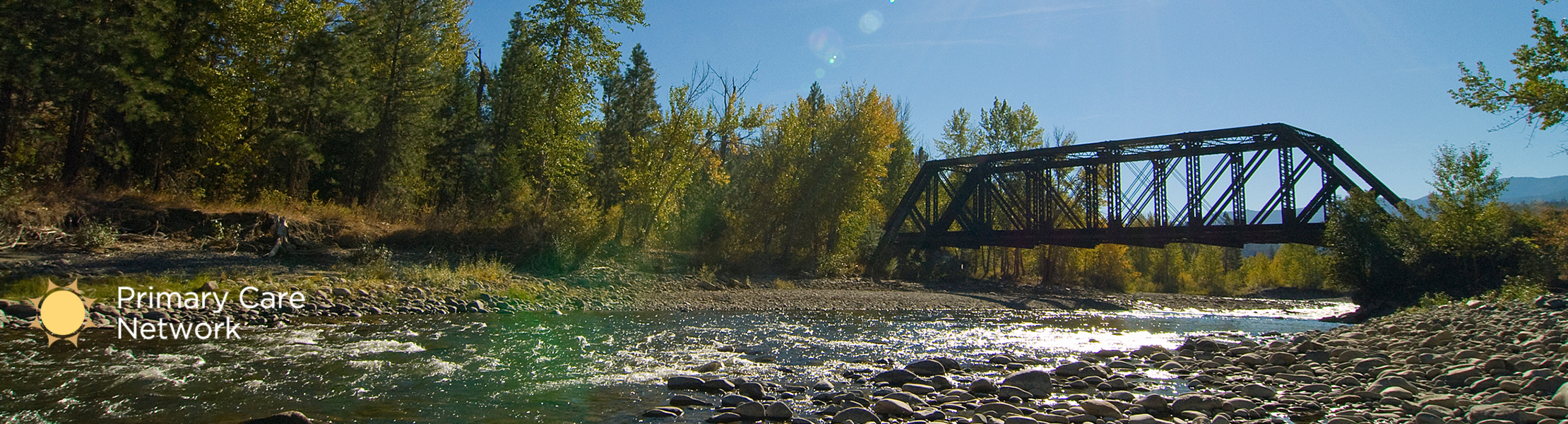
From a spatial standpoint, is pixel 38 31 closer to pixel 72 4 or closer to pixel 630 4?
pixel 72 4

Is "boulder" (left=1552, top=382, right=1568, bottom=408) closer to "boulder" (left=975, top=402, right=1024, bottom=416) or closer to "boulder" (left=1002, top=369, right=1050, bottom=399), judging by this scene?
"boulder" (left=1002, top=369, right=1050, bottom=399)

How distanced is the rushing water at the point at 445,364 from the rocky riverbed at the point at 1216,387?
81 centimetres

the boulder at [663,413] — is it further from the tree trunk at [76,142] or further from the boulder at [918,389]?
the tree trunk at [76,142]

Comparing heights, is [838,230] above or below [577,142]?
below

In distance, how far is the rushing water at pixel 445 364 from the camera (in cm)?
652

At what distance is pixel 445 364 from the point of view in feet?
30.2

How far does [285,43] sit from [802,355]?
21.0 meters

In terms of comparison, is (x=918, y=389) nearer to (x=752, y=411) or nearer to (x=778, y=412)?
(x=778, y=412)

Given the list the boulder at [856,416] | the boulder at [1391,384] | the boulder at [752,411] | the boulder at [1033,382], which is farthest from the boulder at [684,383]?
the boulder at [1391,384]

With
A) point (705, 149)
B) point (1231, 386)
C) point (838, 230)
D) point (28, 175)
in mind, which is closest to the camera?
point (1231, 386)

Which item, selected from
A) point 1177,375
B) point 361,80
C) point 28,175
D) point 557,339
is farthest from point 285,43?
point 1177,375

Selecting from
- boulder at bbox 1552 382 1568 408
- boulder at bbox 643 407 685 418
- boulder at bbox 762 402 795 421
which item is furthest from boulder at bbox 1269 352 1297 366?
boulder at bbox 643 407 685 418

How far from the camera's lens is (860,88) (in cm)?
3400

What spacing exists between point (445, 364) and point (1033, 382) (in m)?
7.22
